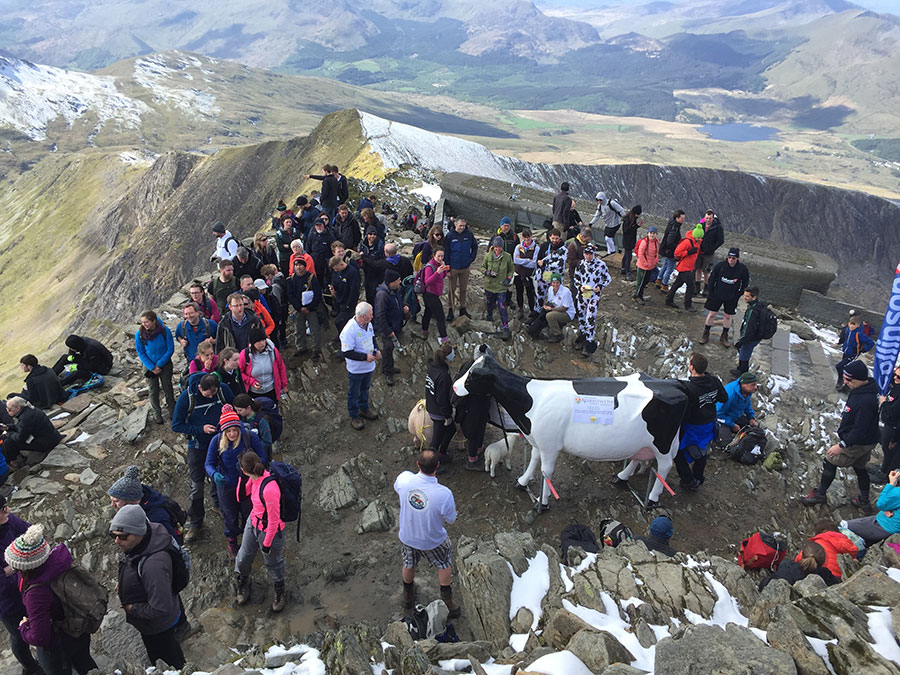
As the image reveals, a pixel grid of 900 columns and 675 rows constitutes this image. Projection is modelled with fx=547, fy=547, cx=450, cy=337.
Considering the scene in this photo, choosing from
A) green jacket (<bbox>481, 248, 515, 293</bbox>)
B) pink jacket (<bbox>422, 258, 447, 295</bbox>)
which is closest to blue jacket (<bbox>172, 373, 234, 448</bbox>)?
pink jacket (<bbox>422, 258, 447, 295</bbox>)

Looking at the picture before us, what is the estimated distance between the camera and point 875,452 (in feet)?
30.8

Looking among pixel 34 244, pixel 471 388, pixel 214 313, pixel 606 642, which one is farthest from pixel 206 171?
pixel 606 642

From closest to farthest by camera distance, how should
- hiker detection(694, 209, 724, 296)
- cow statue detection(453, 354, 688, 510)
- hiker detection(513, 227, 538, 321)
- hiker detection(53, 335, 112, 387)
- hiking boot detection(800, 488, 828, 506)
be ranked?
cow statue detection(453, 354, 688, 510), hiking boot detection(800, 488, 828, 506), hiker detection(513, 227, 538, 321), hiker detection(53, 335, 112, 387), hiker detection(694, 209, 724, 296)

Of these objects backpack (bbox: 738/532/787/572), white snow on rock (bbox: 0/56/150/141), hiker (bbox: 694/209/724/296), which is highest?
hiker (bbox: 694/209/724/296)

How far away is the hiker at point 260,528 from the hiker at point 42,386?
22.1ft

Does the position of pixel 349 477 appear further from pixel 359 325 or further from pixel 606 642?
pixel 606 642

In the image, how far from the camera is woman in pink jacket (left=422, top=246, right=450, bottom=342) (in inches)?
410

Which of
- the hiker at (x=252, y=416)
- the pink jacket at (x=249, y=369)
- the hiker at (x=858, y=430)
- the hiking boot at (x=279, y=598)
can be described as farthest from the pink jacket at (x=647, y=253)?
the hiking boot at (x=279, y=598)

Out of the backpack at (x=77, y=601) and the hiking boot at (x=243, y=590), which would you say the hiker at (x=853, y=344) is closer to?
the hiking boot at (x=243, y=590)

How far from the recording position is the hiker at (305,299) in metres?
10.2

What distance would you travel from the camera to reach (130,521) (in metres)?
4.73

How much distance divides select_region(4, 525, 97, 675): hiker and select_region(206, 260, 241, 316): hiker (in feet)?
19.1

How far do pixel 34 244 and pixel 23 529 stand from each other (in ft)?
280

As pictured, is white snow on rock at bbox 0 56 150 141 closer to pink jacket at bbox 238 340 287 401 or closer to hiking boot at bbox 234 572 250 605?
pink jacket at bbox 238 340 287 401
